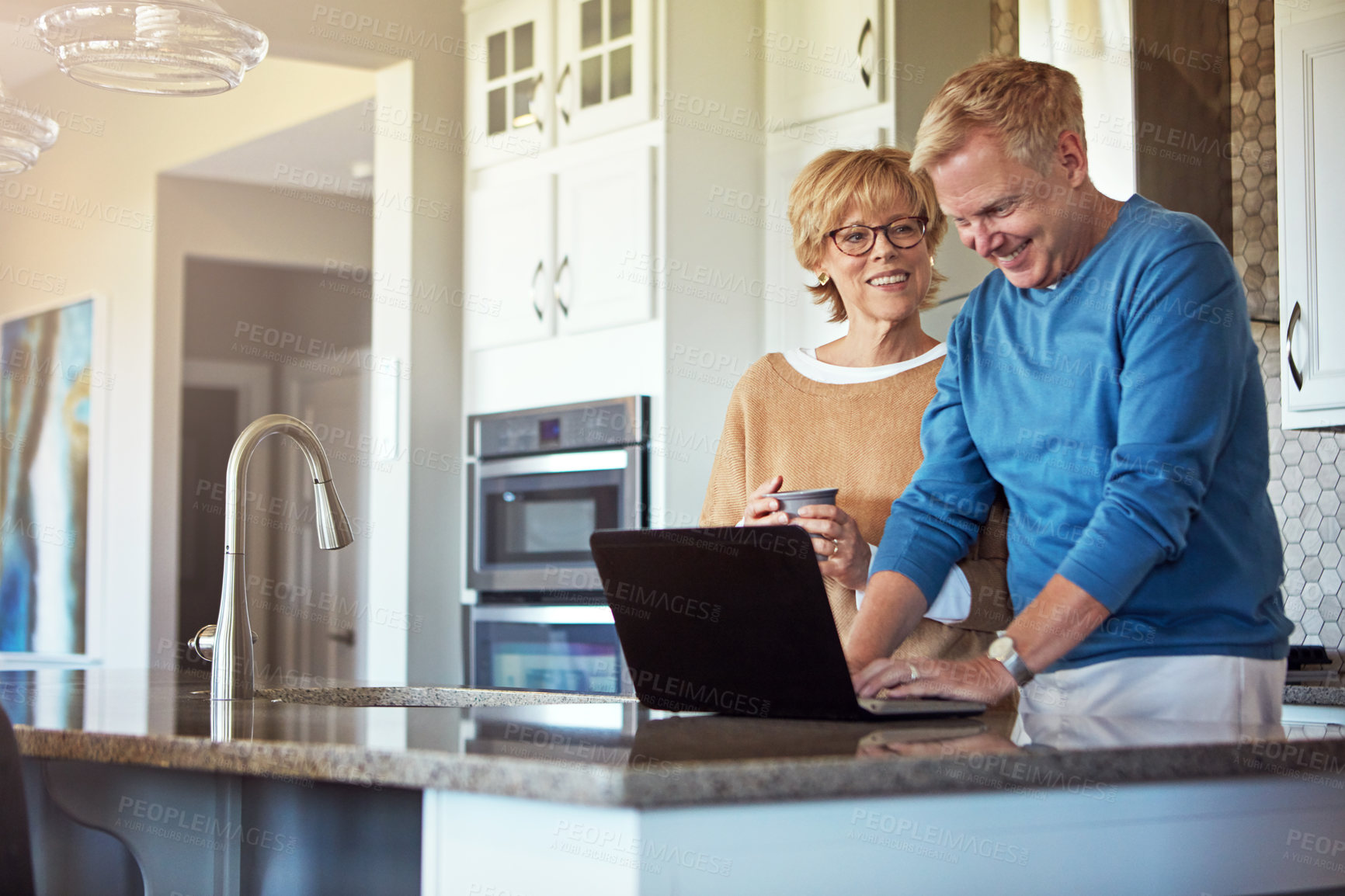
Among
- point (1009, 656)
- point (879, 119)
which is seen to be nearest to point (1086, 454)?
point (1009, 656)

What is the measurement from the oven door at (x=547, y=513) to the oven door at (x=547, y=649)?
0.07 m

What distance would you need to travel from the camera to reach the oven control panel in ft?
10.8

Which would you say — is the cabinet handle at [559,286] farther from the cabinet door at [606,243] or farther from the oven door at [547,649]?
the oven door at [547,649]

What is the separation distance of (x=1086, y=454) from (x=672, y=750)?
650 millimetres

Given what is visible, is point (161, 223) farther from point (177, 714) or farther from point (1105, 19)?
point (177, 714)

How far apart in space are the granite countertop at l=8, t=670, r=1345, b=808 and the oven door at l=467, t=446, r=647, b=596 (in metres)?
2.01

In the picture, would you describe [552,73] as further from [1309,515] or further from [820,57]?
[1309,515]

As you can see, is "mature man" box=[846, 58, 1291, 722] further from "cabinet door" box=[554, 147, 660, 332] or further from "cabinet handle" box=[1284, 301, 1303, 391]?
"cabinet door" box=[554, 147, 660, 332]

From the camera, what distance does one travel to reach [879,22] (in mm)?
3008

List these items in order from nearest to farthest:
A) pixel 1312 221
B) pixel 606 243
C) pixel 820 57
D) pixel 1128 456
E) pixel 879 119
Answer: pixel 1128 456 → pixel 1312 221 → pixel 879 119 → pixel 820 57 → pixel 606 243

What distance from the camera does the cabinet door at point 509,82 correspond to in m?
3.59

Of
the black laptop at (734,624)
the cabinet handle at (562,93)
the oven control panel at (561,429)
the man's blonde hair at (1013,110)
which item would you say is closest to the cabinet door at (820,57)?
the cabinet handle at (562,93)

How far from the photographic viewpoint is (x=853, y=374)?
1996 mm

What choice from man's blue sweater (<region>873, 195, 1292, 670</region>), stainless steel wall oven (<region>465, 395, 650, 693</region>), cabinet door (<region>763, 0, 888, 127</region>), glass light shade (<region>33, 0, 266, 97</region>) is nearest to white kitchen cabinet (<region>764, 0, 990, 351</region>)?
cabinet door (<region>763, 0, 888, 127</region>)
